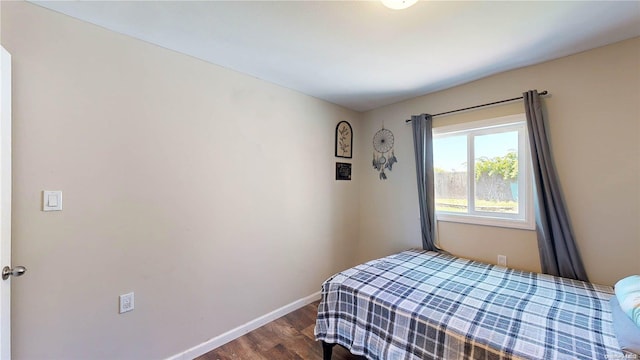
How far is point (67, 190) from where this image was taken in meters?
1.42

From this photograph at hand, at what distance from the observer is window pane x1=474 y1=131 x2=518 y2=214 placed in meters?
2.15

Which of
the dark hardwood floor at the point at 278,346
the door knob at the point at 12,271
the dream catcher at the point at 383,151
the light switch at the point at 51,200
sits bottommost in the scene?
the dark hardwood floor at the point at 278,346

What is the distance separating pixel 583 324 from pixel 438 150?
5.73 ft

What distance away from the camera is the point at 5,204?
116cm

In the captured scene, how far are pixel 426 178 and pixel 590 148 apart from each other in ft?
3.84

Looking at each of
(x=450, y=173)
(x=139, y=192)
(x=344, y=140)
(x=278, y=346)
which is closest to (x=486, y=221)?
(x=450, y=173)

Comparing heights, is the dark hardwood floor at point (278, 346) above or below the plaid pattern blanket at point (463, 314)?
below

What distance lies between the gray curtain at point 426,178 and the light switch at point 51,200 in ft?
9.08

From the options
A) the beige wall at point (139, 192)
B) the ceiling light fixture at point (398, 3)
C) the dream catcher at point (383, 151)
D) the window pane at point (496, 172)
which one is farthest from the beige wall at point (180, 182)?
the ceiling light fixture at point (398, 3)

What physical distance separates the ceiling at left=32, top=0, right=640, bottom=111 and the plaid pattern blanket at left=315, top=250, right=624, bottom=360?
167 cm

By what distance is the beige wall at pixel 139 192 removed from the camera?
1.33 meters

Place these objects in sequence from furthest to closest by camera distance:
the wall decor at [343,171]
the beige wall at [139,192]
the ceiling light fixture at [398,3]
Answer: the wall decor at [343,171]
the beige wall at [139,192]
the ceiling light fixture at [398,3]

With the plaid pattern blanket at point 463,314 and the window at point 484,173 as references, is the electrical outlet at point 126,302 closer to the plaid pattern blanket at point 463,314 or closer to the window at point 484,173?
the plaid pattern blanket at point 463,314

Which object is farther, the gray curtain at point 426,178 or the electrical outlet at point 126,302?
the gray curtain at point 426,178
